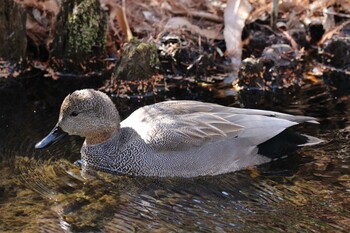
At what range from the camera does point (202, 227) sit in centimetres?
527

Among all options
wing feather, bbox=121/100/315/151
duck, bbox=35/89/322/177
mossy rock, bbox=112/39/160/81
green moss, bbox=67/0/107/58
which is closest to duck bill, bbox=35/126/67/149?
duck, bbox=35/89/322/177

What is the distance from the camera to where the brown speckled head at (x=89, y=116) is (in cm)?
642

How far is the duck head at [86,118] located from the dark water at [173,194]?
0.98 feet

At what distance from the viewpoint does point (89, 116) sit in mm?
6488

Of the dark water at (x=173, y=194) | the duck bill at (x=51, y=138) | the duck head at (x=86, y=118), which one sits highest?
the duck head at (x=86, y=118)

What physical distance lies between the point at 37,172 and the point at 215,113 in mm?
1773

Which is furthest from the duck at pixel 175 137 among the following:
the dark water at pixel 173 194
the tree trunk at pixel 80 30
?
the tree trunk at pixel 80 30

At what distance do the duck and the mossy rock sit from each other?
71.9 inches

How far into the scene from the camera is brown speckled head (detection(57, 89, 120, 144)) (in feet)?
21.1

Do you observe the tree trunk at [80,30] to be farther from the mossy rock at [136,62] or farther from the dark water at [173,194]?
the dark water at [173,194]

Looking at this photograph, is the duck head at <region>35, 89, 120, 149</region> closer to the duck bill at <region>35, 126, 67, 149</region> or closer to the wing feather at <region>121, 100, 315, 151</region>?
the duck bill at <region>35, 126, 67, 149</region>

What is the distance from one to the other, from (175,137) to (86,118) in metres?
0.89

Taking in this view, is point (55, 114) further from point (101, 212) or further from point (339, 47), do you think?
point (339, 47)

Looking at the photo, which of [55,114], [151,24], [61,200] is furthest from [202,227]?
[151,24]
